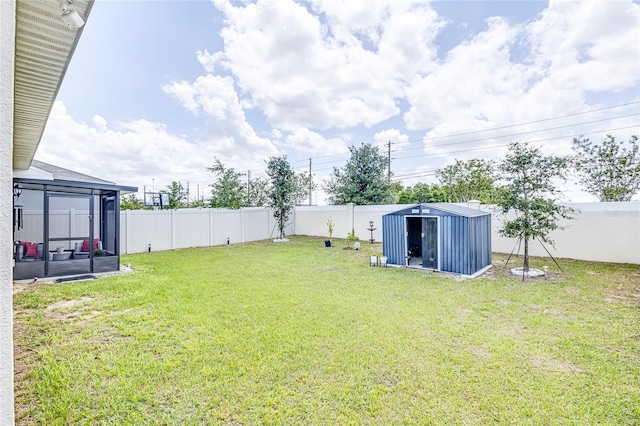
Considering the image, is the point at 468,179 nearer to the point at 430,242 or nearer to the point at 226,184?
the point at 430,242

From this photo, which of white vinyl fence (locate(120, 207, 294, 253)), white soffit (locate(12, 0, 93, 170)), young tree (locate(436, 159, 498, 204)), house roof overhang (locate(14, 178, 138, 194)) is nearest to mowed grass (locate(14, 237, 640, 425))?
house roof overhang (locate(14, 178, 138, 194))

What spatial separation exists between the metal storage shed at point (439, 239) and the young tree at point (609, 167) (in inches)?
261

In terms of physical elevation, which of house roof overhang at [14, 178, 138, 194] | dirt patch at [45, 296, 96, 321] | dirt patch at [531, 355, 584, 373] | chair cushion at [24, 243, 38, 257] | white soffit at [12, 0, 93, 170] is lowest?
dirt patch at [531, 355, 584, 373]

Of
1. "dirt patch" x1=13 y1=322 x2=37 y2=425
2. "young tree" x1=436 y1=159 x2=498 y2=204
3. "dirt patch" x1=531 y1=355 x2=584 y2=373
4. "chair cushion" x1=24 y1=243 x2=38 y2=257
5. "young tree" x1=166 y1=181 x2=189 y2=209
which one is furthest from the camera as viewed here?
"young tree" x1=166 y1=181 x2=189 y2=209

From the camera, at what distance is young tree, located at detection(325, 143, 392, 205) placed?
1708 centimetres

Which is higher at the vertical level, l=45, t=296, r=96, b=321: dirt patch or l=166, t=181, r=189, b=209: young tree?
l=166, t=181, r=189, b=209: young tree

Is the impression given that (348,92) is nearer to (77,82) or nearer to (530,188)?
(530,188)

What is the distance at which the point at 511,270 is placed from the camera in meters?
7.96

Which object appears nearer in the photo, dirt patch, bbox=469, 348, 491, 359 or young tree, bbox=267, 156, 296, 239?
dirt patch, bbox=469, 348, 491, 359

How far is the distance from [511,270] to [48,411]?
9495 mm

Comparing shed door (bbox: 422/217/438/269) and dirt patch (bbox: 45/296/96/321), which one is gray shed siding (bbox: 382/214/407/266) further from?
dirt patch (bbox: 45/296/96/321)

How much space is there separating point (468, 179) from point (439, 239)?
1109cm

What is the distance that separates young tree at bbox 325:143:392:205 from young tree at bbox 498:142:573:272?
959cm

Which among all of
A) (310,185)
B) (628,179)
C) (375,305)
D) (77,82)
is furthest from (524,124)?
(77,82)
